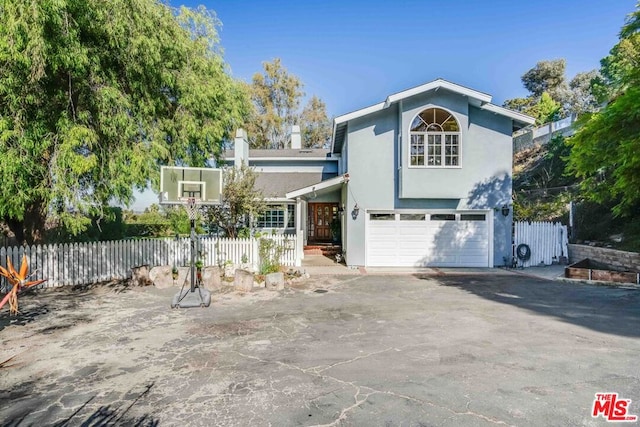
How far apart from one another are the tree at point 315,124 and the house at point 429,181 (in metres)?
23.6

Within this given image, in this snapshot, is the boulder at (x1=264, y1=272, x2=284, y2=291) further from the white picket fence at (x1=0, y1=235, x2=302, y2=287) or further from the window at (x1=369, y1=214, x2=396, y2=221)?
the window at (x1=369, y1=214, x2=396, y2=221)

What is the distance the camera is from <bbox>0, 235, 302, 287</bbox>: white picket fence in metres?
9.30

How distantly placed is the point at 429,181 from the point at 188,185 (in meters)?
8.15

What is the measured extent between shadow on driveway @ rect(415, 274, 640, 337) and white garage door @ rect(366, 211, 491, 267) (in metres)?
1.78

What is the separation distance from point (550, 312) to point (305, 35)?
16.5m

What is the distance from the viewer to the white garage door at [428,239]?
1291 centimetres

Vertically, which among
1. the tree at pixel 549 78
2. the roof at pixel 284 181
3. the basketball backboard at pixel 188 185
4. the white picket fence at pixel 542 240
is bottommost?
the white picket fence at pixel 542 240

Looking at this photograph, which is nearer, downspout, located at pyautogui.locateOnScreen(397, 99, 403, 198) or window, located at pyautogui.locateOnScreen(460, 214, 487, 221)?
downspout, located at pyautogui.locateOnScreen(397, 99, 403, 198)

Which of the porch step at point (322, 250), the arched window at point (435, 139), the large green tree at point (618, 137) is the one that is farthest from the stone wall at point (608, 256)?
the porch step at point (322, 250)

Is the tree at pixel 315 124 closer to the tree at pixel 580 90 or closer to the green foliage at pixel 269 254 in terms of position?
the tree at pixel 580 90

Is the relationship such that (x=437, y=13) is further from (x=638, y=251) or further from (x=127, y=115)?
(x=127, y=115)

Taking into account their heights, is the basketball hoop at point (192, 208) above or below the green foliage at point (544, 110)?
below

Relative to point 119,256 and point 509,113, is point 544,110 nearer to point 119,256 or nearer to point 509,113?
point 509,113

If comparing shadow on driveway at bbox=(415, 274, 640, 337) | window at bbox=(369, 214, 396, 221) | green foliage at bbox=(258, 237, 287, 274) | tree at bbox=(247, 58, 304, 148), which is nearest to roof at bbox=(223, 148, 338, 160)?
window at bbox=(369, 214, 396, 221)
